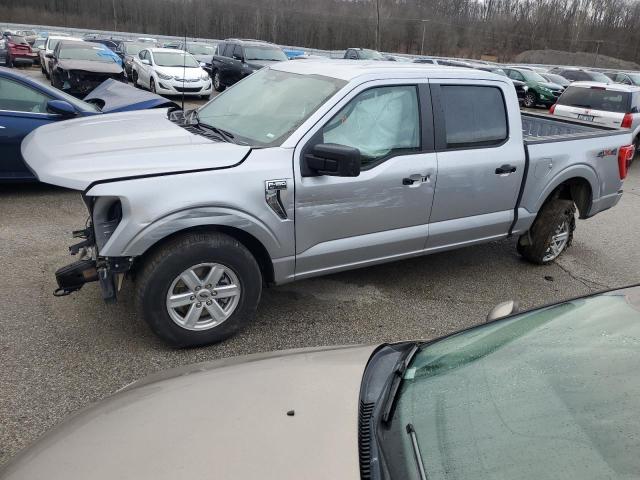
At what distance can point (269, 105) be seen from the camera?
153 inches

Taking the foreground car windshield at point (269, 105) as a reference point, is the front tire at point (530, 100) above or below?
below

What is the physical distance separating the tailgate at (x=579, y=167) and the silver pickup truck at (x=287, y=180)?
24 millimetres

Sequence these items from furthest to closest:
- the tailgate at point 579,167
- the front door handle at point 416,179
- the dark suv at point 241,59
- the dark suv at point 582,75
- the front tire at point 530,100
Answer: the dark suv at point 582,75 → the front tire at point 530,100 → the dark suv at point 241,59 → the tailgate at point 579,167 → the front door handle at point 416,179

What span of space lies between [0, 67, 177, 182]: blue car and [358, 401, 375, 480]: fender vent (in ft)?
17.9

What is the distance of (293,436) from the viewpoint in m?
1.48

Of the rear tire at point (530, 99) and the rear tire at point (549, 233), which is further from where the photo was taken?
the rear tire at point (530, 99)

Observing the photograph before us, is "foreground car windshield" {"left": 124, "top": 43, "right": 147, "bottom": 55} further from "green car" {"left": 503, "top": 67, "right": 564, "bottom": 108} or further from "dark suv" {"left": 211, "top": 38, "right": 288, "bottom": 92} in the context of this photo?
"green car" {"left": 503, "top": 67, "right": 564, "bottom": 108}

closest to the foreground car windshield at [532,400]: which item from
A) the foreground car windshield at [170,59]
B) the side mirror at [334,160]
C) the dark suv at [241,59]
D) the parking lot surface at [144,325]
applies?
the side mirror at [334,160]

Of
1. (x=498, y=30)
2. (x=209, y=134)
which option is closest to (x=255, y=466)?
(x=209, y=134)

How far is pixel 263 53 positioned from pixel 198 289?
670 inches

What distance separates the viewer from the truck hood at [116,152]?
117 inches

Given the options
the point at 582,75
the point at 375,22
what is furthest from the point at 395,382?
the point at 375,22

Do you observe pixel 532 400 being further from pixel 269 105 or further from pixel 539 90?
pixel 539 90

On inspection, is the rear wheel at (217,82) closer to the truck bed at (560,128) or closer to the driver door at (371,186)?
the truck bed at (560,128)
